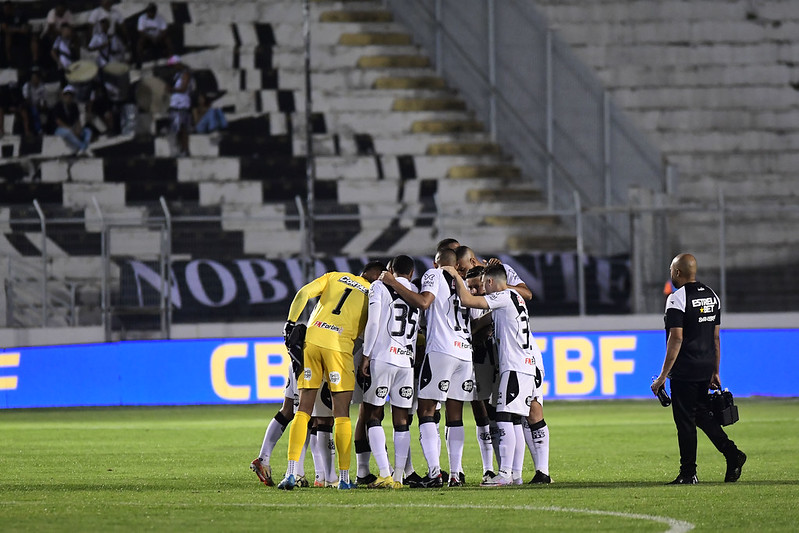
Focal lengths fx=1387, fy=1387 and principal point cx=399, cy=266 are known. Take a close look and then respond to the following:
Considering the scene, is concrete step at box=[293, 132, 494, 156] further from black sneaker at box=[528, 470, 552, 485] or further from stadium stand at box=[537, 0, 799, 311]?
black sneaker at box=[528, 470, 552, 485]

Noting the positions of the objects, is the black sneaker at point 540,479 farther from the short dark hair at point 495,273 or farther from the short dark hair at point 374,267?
the short dark hair at point 374,267

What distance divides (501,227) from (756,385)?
6145mm

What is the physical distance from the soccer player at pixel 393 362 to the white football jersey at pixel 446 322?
144 millimetres

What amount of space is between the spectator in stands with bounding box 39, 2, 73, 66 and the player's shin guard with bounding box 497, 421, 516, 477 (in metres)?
19.3

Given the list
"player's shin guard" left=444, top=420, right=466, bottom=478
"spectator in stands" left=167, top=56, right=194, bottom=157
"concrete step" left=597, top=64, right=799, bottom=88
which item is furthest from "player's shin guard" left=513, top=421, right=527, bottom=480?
"concrete step" left=597, top=64, right=799, bottom=88

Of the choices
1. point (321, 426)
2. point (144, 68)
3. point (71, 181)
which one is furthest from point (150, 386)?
point (321, 426)

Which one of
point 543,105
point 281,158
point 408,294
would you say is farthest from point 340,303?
point 543,105

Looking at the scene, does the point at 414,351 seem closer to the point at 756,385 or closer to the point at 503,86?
the point at 756,385

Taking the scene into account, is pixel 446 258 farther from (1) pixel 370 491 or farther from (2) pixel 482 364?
(1) pixel 370 491

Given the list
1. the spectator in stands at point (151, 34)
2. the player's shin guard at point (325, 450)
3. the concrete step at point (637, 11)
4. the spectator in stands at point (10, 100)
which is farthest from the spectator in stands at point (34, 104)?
the player's shin guard at point (325, 450)

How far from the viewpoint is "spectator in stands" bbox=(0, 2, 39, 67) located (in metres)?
27.5

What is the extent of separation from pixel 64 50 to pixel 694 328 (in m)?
19.6

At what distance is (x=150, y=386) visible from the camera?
20.9 m

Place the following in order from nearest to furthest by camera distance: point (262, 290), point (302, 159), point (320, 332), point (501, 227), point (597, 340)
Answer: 1. point (320, 332)
2. point (597, 340)
3. point (262, 290)
4. point (501, 227)
5. point (302, 159)
